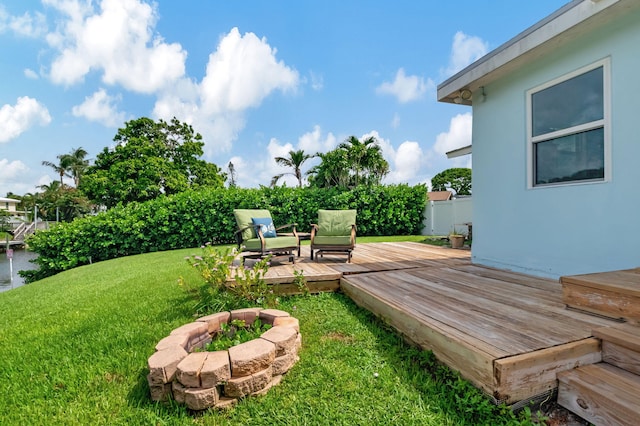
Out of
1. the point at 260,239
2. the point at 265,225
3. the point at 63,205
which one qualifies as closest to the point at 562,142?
the point at 260,239

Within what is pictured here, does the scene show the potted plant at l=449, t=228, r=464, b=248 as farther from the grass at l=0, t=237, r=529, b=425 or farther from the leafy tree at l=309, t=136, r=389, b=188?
the leafy tree at l=309, t=136, r=389, b=188

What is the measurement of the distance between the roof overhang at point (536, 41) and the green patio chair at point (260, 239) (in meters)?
3.58

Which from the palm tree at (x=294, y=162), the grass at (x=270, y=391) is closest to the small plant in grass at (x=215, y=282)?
the grass at (x=270, y=391)

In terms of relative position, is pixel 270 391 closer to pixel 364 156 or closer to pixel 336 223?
pixel 336 223

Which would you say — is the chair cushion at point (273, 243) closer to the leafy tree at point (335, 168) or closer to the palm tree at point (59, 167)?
the leafy tree at point (335, 168)

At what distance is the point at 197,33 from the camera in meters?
9.42

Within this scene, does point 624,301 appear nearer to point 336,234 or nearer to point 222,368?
point 222,368

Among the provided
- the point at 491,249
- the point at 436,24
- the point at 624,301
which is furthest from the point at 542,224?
the point at 436,24

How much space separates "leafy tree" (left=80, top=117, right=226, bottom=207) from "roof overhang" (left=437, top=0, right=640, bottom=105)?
2070 cm

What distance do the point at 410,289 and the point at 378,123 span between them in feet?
54.4

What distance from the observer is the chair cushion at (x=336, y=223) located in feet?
19.7

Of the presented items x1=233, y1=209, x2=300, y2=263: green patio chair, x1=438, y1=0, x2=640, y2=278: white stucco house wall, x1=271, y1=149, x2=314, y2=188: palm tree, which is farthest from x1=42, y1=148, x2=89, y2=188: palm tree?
x1=438, y1=0, x2=640, y2=278: white stucco house wall

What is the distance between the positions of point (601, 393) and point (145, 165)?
23469mm

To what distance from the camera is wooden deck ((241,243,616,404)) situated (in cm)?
169
